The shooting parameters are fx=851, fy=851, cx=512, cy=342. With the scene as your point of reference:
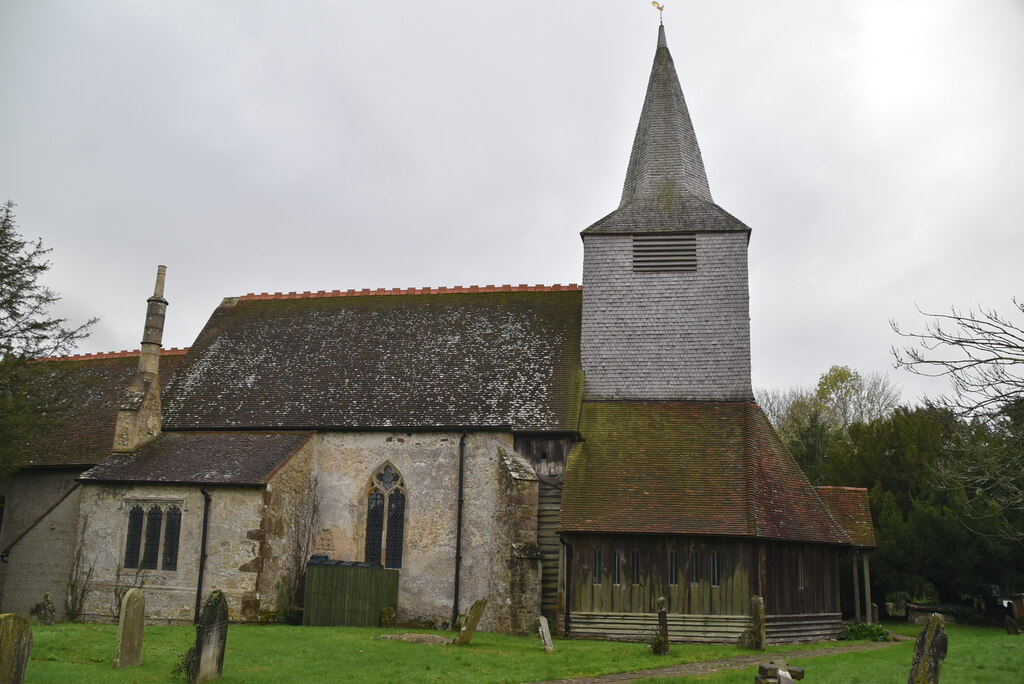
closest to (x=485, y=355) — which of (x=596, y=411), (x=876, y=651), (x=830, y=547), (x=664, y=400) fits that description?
(x=596, y=411)

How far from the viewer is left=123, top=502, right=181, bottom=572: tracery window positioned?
21.6 meters

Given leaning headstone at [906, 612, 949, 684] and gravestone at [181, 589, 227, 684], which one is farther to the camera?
gravestone at [181, 589, 227, 684]

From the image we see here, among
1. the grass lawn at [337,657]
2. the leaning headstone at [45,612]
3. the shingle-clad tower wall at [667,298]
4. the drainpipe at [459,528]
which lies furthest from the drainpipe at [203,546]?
the shingle-clad tower wall at [667,298]

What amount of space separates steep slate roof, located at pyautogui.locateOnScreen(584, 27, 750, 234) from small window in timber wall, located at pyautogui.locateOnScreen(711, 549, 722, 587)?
387 inches

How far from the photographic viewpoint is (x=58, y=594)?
23.0 meters

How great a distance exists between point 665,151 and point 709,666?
17.2 metres

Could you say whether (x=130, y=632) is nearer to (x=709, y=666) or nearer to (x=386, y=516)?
(x=386, y=516)

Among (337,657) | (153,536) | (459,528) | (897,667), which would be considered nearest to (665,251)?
(459,528)

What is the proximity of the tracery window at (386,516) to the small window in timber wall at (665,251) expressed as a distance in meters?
9.49

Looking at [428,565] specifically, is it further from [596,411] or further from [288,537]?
[596,411]

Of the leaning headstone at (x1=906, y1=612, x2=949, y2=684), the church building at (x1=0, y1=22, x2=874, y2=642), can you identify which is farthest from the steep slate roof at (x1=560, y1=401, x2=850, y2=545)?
the leaning headstone at (x1=906, y1=612, x2=949, y2=684)

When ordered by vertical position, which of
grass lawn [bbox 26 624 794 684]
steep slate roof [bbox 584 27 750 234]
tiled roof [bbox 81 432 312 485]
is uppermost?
steep slate roof [bbox 584 27 750 234]

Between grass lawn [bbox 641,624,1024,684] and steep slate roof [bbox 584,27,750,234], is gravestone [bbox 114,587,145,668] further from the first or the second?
steep slate roof [bbox 584,27,750,234]

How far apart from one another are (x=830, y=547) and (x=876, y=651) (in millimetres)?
4097
